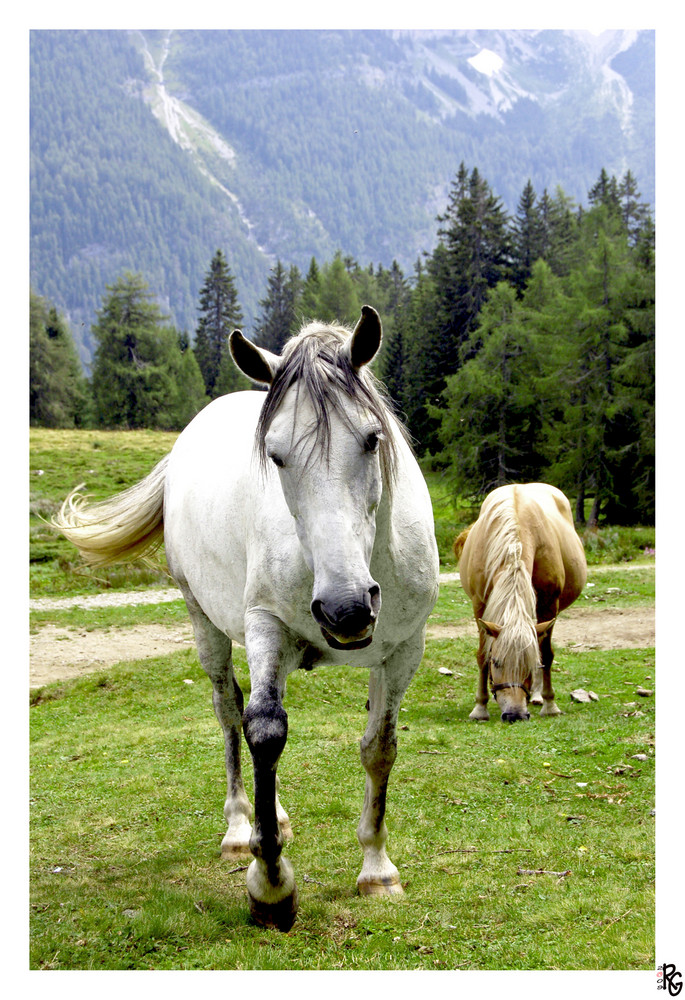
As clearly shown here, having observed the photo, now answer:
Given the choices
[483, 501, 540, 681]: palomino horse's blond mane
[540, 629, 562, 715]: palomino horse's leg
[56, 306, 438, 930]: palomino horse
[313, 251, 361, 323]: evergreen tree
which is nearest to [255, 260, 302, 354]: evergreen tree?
[313, 251, 361, 323]: evergreen tree

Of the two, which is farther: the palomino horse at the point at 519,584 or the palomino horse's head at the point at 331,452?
the palomino horse at the point at 519,584

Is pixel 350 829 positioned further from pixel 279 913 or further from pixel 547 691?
pixel 547 691

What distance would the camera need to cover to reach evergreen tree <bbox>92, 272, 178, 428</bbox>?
4678 centimetres

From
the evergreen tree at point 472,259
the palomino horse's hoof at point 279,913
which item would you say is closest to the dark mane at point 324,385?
the palomino horse's hoof at point 279,913

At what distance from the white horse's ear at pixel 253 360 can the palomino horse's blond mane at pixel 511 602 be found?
4.21 metres

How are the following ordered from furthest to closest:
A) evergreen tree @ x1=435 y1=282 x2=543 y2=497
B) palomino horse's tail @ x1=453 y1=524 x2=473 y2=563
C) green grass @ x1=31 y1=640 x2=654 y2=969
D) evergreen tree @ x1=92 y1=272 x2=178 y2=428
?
evergreen tree @ x1=92 y1=272 x2=178 y2=428
evergreen tree @ x1=435 y1=282 x2=543 y2=497
palomino horse's tail @ x1=453 y1=524 x2=473 y2=563
green grass @ x1=31 y1=640 x2=654 y2=969

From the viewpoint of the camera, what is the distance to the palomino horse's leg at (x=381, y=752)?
348cm

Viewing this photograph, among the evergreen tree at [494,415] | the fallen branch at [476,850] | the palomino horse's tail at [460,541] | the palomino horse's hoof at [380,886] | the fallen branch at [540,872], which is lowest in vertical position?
the fallen branch at [476,850]

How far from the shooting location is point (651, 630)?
10992 millimetres

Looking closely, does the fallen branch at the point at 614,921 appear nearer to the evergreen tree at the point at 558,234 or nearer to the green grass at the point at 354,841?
the green grass at the point at 354,841

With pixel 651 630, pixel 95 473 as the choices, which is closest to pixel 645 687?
pixel 651 630

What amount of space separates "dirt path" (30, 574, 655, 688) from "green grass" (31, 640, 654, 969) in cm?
222

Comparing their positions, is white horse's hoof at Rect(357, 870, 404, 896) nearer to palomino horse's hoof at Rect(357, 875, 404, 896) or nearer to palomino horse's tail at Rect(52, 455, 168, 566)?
palomino horse's hoof at Rect(357, 875, 404, 896)

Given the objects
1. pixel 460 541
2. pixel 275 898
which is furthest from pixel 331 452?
pixel 460 541
